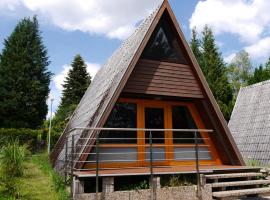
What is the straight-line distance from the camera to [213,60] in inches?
1401

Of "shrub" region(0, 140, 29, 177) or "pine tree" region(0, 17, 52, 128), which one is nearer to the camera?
"shrub" region(0, 140, 29, 177)

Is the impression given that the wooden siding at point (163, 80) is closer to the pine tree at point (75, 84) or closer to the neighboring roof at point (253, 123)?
the neighboring roof at point (253, 123)

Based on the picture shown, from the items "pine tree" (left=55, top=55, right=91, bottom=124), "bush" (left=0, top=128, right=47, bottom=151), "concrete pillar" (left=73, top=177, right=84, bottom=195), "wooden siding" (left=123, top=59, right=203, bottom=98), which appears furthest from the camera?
"pine tree" (left=55, top=55, right=91, bottom=124)

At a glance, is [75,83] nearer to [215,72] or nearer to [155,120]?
[215,72]

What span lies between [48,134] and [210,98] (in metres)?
17.9

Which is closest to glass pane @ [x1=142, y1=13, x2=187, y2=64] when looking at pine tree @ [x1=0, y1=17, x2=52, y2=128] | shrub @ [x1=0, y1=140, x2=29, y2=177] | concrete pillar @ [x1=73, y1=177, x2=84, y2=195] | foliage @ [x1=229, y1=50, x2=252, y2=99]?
concrete pillar @ [x1=73, y1=177, x2=84, y2=195]

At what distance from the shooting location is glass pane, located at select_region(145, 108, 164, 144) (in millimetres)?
10180

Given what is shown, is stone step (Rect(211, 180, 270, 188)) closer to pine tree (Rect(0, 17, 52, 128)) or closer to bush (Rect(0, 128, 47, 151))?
bush (Rect(0, 128, 47, 151))

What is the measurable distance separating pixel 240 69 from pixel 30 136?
3317 centimetres

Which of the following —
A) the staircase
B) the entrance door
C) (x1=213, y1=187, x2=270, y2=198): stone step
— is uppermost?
the entrance door

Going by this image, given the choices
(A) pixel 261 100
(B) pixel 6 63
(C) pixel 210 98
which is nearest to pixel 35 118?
(B) pixel 6 63

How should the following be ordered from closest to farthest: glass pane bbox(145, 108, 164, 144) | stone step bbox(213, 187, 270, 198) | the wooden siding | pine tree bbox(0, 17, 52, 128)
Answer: stone step bbox(213, 187, 270, 198)
the wooden siding
glass pane bbox(145, 108, 164, 144)
pine tree bbox(0, 17, 52, 128)

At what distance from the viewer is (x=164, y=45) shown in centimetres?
1055

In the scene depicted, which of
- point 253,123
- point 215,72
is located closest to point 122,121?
point 253,123
